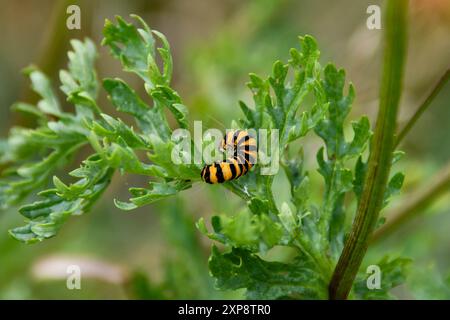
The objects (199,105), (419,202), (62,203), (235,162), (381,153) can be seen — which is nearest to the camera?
(381,153)

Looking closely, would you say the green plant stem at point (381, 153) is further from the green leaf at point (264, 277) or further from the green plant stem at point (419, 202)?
the green plant stem at point (419, 202)

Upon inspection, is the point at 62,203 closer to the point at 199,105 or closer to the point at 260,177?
the point at 260,177

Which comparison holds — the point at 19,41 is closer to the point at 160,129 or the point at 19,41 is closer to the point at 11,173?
the point at 11,173

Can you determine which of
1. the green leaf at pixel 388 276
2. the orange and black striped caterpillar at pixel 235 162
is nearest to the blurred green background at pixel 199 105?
the green leaf at pixel 388 276

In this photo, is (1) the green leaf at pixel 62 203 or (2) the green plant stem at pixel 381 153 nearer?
(2) the green plant stem at pixel 381 153

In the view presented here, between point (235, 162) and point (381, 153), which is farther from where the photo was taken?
point (235, 162)

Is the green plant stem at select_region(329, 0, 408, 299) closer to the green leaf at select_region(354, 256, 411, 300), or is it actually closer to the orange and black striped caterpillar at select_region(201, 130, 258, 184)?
the green leaf at select_region(354, 256, 411, 300)

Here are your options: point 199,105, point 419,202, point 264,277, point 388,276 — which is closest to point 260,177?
point 264,277

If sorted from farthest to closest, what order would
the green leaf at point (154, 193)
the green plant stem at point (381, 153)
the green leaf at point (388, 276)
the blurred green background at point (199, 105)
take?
the blurred green background at point (199, 105) < the green leaf at point (388, 276) < the green leaf at point (154, 193) < the green plant stem at point (381, 153)
